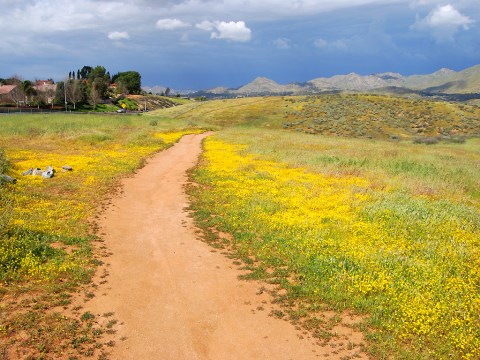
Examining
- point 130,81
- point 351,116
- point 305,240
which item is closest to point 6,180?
point 305,240

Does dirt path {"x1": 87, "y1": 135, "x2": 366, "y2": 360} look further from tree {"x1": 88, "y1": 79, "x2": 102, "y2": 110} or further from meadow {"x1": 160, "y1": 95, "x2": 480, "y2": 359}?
tree {"x1": 88, "y1": 79, "x2": 102, "y2": 110}

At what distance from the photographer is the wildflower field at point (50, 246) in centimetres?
891

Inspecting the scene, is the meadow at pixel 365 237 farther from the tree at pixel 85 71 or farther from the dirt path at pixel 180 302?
A: the tree at pixel 85 71

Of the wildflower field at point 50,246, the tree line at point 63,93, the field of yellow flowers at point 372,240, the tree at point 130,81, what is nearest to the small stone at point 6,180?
the wildflower field at point 50,246

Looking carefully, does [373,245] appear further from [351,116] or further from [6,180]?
[351,116]

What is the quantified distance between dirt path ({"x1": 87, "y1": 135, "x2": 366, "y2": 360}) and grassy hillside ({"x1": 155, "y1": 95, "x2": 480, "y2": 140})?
193ft

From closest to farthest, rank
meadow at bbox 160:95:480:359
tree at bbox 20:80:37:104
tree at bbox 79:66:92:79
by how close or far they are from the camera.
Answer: meadow at bbox 160:95:480:359, tree at bbox 20:80:37:104, tree at bbox 79:66:92:79

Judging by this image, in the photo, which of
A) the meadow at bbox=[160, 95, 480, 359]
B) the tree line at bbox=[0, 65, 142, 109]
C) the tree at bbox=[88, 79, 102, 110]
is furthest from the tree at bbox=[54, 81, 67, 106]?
the meadow at bbox=[160, 95, 480, 359]

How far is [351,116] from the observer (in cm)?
8012

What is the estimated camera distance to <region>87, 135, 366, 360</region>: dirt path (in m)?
9.02

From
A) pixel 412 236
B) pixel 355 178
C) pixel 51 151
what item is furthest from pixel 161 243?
pixel 51 151

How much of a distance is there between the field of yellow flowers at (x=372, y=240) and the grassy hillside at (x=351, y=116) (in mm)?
46039

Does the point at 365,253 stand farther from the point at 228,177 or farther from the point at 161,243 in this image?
the point at 228,177

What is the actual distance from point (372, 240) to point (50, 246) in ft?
40.6
